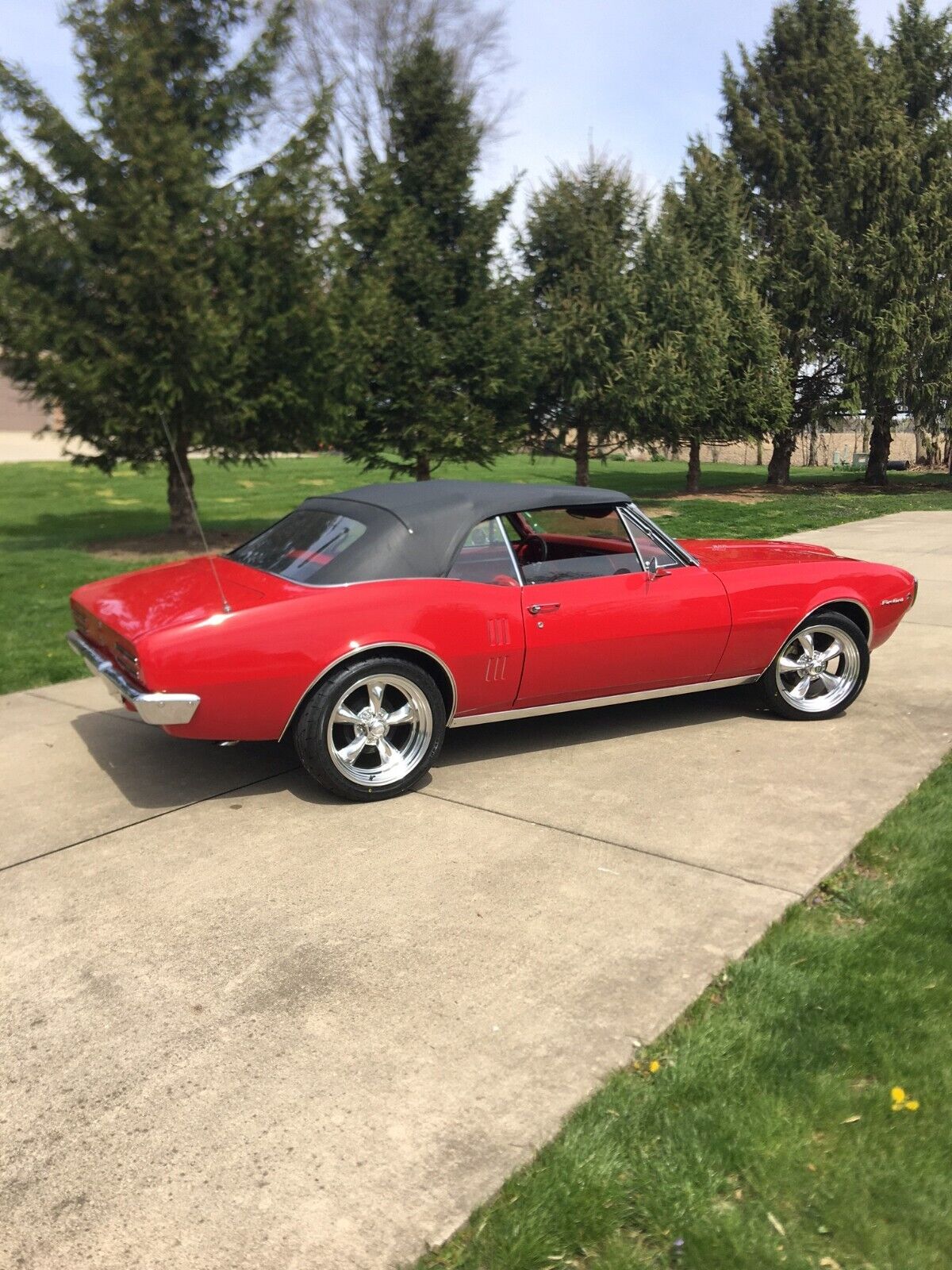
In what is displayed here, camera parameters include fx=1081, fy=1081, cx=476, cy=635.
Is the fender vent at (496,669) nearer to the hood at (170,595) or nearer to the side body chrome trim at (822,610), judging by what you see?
the hood at (170,595)

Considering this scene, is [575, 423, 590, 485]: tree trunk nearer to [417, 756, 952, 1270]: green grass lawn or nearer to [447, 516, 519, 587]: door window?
[447, 516, 519, 587]: door window

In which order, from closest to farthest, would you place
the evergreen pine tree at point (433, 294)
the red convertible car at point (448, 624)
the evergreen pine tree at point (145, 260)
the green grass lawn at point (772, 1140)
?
the green grass lawn at point (772, 1140) → the red convertible car at point (448, 624) → the evergreen pine tree at point (145, 260) → the evergreen pine tree at point (433, 294)

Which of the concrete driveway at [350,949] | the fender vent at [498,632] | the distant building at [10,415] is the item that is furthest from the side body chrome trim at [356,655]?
the distant building at [10,415]

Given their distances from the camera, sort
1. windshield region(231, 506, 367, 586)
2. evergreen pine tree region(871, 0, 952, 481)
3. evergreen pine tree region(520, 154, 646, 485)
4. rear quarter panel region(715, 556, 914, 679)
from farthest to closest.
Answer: evergreen pine tree region(871, 0, 952, 481) < evergreen pine tree region(520, 154, 646, 485) < rear quarter panel region(715, 556, 914, 679) < windshield region(231, 506, 367, 586)

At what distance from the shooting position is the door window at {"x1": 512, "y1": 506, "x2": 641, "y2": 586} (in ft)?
17.9

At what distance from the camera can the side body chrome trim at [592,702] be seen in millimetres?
5105

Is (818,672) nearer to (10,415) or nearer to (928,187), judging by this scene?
(928,187)

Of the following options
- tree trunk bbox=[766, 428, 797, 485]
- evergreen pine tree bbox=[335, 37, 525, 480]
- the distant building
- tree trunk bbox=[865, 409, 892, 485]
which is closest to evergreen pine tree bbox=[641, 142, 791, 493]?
tree trunk bbox=[766, 428, 797, 485]

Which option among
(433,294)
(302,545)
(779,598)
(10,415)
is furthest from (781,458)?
(10,415)

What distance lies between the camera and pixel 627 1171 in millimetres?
2424

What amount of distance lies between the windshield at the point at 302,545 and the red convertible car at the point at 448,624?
1 centimetres

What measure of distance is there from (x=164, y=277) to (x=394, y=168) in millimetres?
6481

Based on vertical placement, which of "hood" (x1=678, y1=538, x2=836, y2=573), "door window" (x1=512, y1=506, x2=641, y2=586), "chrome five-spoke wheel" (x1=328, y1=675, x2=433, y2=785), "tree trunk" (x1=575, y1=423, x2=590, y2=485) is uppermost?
"tree trunk" (x1=575, y1=423, x2=590, y2=485)

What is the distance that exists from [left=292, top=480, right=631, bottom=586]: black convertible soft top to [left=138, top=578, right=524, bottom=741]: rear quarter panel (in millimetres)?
99
